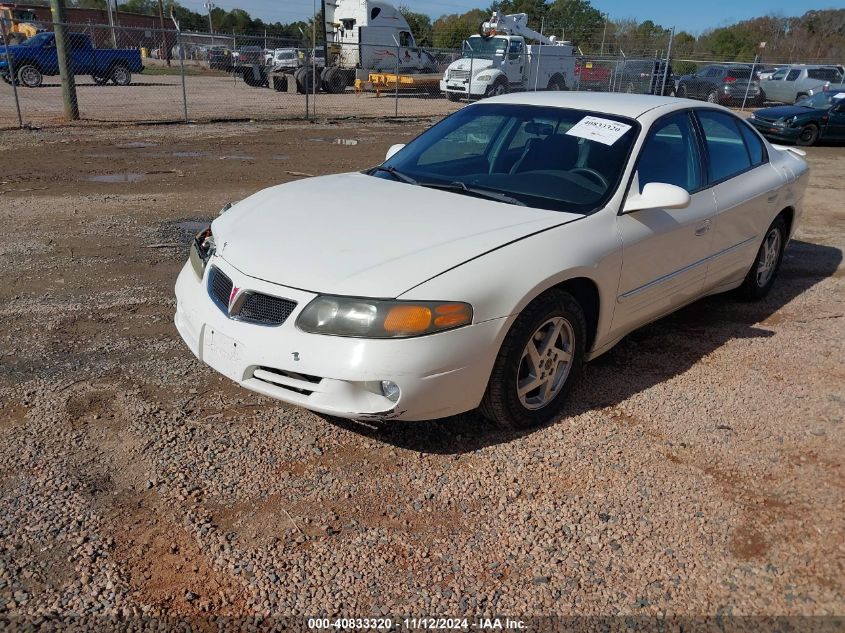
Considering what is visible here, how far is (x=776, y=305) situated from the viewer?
5395mm

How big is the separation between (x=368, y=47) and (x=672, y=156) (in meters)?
28.7

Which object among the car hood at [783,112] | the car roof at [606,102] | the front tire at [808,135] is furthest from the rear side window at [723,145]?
the front tire at [808,135]

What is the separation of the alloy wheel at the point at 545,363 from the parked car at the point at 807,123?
1589cm

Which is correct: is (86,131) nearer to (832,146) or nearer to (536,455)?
(536,455)

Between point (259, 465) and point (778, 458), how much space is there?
7.92ft

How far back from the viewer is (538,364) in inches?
131

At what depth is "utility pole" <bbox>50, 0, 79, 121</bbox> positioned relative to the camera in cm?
1392

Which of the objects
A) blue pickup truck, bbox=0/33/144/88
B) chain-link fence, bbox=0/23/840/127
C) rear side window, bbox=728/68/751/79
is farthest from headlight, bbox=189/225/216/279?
rear side window, bbox=728/68/751/79

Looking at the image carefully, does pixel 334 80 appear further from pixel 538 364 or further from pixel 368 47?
pixel 538 364

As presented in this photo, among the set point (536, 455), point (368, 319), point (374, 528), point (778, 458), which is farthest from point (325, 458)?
point (778, 458)

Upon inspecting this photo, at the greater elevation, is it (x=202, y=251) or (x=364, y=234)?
(x=364, y=234)

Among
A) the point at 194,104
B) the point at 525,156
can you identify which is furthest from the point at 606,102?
the point at 194,104

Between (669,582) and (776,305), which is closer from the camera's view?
(669,582)

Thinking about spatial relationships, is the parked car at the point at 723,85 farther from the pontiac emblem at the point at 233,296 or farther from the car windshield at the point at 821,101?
the pontiac emblem at the point at 233,296
